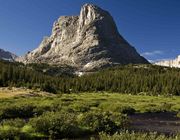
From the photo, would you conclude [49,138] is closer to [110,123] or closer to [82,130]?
[82,130]

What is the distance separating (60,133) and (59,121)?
1.71m

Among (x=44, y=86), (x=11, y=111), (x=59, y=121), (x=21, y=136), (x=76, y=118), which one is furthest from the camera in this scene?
(x=44, y=86)

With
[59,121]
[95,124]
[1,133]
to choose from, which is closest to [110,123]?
[95,124]

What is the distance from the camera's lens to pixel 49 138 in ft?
129

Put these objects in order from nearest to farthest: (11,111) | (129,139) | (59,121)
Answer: (129,139)
(59,121)
(11,111)

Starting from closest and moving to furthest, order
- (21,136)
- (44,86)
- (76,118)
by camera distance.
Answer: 1. (21,136)
2. (76,118)
3. (44,86)

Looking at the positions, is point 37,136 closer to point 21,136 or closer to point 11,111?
point 21,136

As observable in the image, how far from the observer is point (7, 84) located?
185125 millimetres

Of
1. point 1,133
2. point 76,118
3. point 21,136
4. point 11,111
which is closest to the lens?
point 1,133

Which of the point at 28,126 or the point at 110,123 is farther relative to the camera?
the point at 110,123

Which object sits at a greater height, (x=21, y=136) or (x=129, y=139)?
(x=129, y=139)

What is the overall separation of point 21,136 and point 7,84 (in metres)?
151

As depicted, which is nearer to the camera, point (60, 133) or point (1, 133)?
point (1, 133)

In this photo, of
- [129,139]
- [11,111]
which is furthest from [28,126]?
[11,111]
